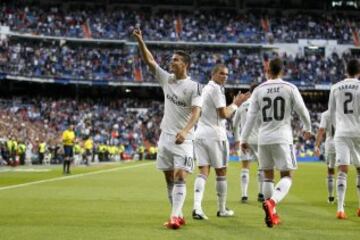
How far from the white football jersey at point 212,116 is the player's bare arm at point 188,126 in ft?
5.71

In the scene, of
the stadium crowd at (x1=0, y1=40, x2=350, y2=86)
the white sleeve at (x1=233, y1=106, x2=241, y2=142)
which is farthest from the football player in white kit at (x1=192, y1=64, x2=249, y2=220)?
the stadium crowd at (x1=0, y1=40, x2=350, y2=86)

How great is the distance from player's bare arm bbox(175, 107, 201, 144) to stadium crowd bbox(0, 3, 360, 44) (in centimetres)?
5852

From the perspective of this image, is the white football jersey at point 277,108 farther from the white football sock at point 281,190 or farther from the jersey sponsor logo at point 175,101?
the jersey sponsor logo at point 175,101

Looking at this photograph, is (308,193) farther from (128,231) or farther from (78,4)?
(78,4)

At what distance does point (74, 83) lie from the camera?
6481 centimetres

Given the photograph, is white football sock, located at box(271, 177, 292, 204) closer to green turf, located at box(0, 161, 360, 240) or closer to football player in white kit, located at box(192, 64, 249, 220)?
green turf, located at box(0, 161, 360, 240)

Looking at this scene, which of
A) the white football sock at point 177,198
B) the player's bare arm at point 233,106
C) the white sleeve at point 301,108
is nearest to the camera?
the white football sock at point 177,198

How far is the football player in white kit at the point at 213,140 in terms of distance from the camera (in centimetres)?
1116

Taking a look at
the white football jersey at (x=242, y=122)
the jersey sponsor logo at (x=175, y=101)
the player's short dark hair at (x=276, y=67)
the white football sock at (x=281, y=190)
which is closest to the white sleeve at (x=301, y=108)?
the player's short dark hair at (x=276, y=67)

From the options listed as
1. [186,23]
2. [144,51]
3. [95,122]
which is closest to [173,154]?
[144,51]

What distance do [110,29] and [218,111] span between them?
5960 centimetres

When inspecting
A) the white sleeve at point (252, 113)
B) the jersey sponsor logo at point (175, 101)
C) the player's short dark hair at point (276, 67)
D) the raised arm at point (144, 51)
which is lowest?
the white sleeve at point (252, 113)

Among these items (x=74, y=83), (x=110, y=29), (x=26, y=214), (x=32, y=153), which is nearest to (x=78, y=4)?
(x=110, y=29)

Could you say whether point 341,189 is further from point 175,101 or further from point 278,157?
point 175,101
